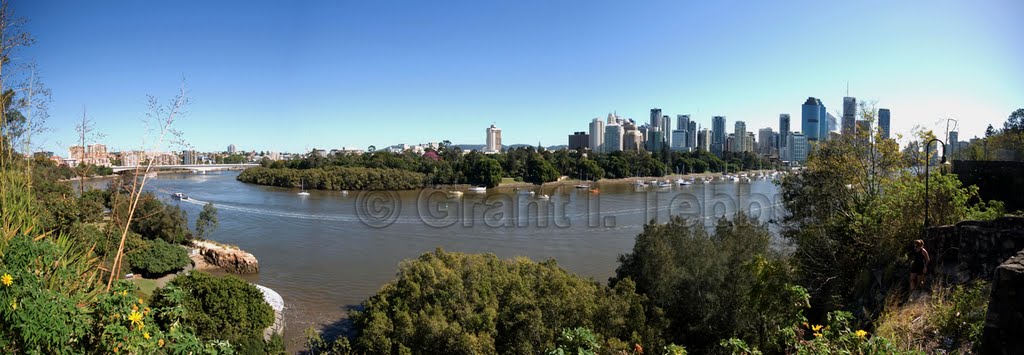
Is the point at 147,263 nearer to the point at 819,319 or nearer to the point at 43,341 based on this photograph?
the point at 43,341

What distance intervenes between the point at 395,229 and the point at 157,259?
6995 millimetres

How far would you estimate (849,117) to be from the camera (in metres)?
8.23

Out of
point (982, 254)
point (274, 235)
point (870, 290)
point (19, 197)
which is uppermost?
point (19, 197)

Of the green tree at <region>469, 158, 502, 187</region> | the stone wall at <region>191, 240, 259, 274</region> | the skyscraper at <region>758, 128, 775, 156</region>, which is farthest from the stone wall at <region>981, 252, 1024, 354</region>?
the skyscraper at <region>758, 128, 775, 156</region>

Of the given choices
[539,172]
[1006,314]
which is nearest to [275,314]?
[1006,314]

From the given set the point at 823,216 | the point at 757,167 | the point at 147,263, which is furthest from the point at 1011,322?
the point at 757,167

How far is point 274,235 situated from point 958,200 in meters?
15.8

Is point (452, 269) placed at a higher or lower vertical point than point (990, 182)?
lower

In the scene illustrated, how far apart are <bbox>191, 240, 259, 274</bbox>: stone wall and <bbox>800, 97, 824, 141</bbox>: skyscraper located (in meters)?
19.0

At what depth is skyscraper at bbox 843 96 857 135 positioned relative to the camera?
24.9 feet

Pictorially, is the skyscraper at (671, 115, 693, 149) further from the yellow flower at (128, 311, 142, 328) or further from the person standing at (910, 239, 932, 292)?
the yellow flower at (128, 311, 142, 328)

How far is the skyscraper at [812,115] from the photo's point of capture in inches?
787

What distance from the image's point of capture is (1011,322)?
185 centimetres

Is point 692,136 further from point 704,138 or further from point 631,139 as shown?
point 631,139
